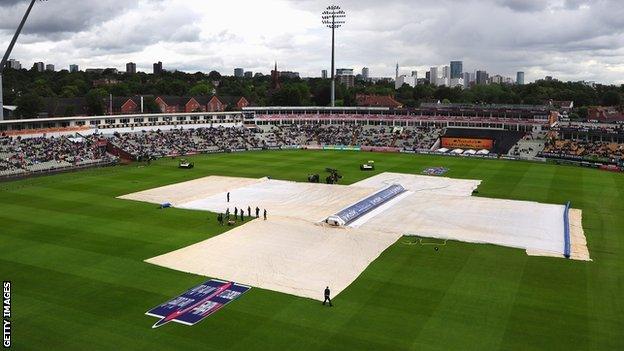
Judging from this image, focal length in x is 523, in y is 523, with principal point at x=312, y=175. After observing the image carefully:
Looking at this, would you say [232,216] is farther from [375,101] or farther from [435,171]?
[375,101]

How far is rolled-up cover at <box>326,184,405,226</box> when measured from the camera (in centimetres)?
3300

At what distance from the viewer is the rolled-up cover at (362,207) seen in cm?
3300

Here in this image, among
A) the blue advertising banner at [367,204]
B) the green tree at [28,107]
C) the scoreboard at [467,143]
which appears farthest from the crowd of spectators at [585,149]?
the green tree at [28,107]

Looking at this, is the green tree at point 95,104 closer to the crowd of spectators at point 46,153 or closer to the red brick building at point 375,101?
the crowd of spectators at point 46,153

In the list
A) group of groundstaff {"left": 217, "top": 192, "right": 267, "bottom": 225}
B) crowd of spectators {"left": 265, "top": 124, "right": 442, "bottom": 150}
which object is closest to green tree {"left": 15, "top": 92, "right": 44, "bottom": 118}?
crowd of spectators {"left": 265, "top": 124, "right": 442, "bottom": 150}

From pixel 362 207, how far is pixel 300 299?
15.9m

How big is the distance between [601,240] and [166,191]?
32682 mm

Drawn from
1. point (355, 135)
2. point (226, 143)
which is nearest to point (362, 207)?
point (226, 143)

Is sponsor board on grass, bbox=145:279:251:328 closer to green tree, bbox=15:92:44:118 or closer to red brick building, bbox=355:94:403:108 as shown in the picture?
green tree, bbox=15:92:44:118

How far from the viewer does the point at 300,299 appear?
21.4 meters

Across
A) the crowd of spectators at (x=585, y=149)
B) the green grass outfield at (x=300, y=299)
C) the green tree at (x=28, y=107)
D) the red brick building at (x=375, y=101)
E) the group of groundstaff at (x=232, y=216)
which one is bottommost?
the green grass outfield at (x=300, y=299)

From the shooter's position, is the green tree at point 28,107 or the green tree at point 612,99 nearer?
the green tree at point 28,107

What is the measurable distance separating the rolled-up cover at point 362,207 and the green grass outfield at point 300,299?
440 cm

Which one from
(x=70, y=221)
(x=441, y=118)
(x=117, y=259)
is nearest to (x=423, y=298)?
(x=117, y=259)
